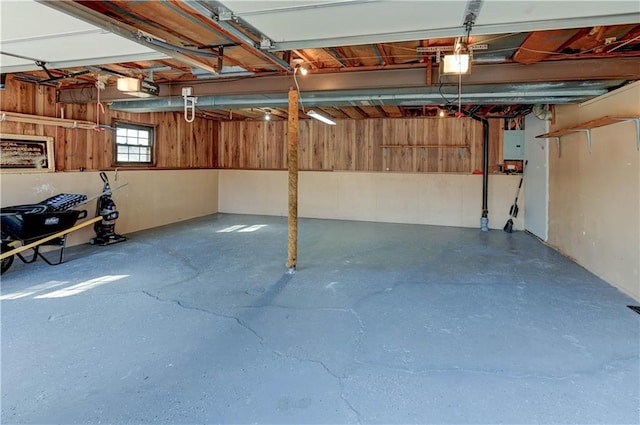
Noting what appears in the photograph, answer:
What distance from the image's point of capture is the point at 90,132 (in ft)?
20.5

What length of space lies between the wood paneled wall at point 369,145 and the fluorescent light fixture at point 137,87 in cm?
460

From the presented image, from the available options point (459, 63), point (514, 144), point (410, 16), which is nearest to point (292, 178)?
point (459, 63)

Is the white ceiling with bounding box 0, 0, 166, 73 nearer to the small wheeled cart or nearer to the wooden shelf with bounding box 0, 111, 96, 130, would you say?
the wooden shelf with bounding box 0, 111, 96, 130

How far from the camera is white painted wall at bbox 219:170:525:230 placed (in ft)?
26.7

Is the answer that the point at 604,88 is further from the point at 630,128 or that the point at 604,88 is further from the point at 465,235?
the point at 465,235

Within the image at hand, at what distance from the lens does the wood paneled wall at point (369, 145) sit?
8359 mm

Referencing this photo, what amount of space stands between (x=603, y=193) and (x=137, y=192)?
7.49 meters

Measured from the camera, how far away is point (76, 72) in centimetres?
488

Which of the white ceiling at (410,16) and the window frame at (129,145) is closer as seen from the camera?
the white ceiling at (410,16)

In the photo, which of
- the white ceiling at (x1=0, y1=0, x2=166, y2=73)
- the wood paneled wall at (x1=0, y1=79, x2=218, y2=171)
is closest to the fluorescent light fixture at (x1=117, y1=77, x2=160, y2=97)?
the white ceiling at (x1=0, y1=0, x2=166, y2=73)

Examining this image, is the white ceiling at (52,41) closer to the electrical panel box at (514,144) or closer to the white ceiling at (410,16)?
the white ceiling at (410,16)

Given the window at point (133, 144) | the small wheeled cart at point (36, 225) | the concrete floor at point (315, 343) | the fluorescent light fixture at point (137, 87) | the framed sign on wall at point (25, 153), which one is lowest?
the concrete floor at point (315, 343)

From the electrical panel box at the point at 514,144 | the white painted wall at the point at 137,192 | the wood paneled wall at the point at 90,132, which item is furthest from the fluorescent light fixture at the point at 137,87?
the electrical panel box at the point at 514,144

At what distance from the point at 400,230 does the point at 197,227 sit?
4.25 metres
